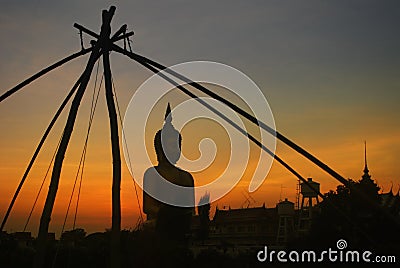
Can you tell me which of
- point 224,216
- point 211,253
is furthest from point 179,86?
point 224,216

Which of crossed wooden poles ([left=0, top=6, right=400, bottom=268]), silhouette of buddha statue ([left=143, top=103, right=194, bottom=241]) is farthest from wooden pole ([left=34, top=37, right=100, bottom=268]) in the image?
silhouette of buddha statue ([left=143, top=103, right=194, bottom=241])

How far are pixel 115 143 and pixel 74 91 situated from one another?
1127mm

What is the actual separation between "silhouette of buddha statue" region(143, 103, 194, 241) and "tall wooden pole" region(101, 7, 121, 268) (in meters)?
12.0

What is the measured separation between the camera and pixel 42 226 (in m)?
7.91

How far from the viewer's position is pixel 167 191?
69.5 ft

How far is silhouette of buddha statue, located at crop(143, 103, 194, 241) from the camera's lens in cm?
2059

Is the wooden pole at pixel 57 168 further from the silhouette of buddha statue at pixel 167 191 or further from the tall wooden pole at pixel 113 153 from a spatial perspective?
the silhouette of buddha statue at pixel 167 191

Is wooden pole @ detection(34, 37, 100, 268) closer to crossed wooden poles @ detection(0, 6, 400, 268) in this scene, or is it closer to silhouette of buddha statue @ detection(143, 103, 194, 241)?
crossed wooden poles @ detection(0, 6, 400, 268)

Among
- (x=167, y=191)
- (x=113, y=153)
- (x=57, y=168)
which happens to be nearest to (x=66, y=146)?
(x=57, y=168)

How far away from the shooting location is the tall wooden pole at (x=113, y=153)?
7.24 m

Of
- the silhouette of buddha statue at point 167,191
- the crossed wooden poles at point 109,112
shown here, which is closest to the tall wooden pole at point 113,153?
the crossed wooden poles at point 109,112

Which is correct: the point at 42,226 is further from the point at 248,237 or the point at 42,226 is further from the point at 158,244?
the point at 248,237

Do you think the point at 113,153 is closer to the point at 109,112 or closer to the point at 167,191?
the point at 109,112

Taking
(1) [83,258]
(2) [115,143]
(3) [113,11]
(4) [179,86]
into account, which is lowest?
(1) [83,258]
